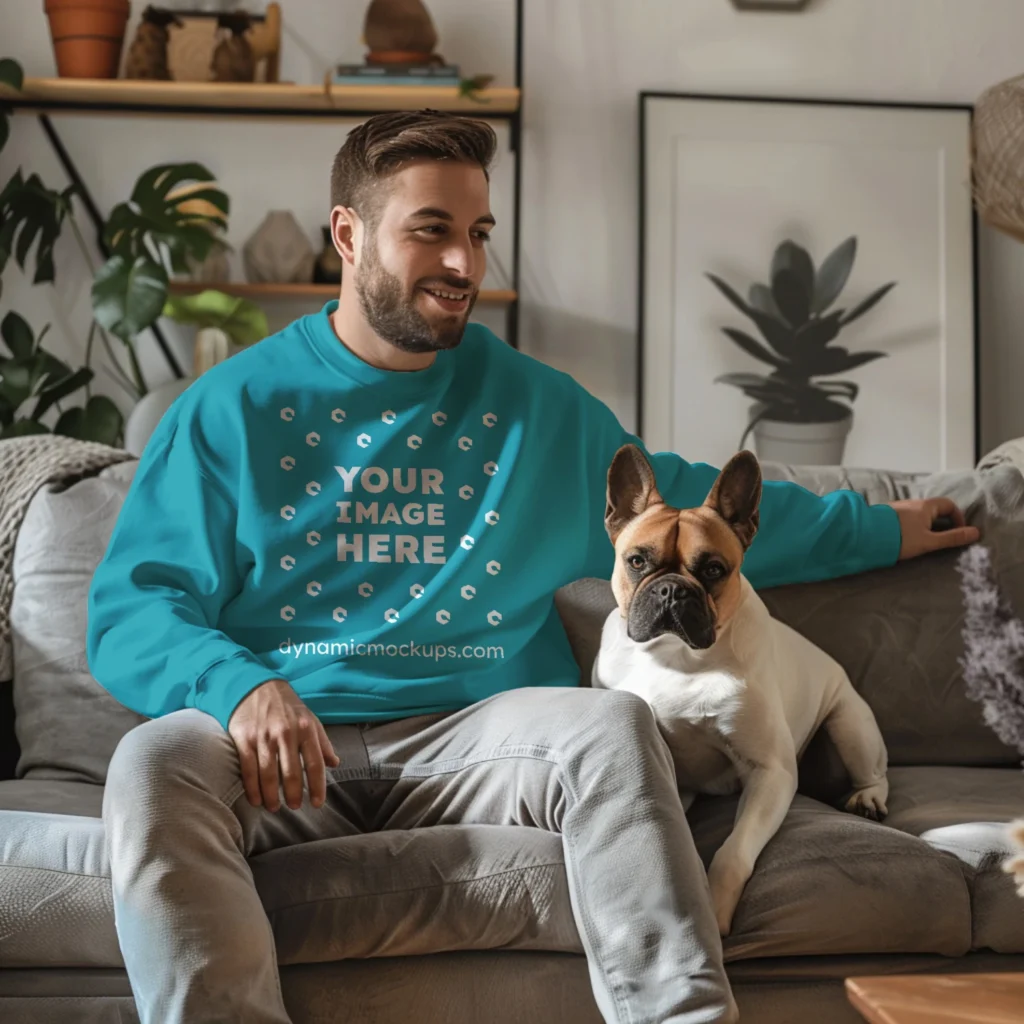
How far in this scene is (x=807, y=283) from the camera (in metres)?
3.60

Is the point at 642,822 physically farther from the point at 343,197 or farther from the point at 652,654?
the point at 343,197

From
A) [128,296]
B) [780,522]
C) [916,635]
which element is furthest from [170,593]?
[128,296]

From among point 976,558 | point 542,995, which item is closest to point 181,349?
point 542,995

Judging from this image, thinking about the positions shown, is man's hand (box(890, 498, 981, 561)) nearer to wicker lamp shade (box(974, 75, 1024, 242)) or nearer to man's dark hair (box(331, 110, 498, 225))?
man's dark hair (box(331, 110, 498, 225))

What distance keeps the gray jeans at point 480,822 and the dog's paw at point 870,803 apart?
49cm

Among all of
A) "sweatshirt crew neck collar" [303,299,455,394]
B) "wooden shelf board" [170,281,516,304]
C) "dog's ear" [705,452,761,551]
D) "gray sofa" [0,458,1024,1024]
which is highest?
"wooden shelf board" [170,281,516,304]

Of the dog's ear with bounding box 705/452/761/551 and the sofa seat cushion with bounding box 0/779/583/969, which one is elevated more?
the dog's ear with bounding box 705/452/761/551

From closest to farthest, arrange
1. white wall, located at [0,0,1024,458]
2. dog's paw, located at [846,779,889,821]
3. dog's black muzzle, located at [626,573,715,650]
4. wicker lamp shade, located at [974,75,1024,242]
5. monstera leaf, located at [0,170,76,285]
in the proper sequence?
wicker lamp shade, located at [974,75,1024,242] < dog's black muzzle, located at [626,573,715,650] < dog's paw, located at [846,779,889,821] < monstera leaf, located at [0,170,76,285] < white wall, located at [0,0,1024,458]

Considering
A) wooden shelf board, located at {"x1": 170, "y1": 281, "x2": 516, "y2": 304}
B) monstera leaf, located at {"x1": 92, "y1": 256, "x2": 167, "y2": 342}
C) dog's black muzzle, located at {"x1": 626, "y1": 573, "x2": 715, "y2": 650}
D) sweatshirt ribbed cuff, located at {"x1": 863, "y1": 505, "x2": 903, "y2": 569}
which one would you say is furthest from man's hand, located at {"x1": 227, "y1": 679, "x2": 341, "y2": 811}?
wooden shelf board, located at {"x1": 170, "y1": 281, "x2": 516, "y2": 304}

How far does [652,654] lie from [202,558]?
631 mm

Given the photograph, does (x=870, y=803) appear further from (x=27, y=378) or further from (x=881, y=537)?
(x=27, y=378)

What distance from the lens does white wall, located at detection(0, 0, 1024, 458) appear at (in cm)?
354

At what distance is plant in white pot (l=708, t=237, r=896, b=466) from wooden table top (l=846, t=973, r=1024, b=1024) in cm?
253

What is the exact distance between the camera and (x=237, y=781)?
4.84 ft
